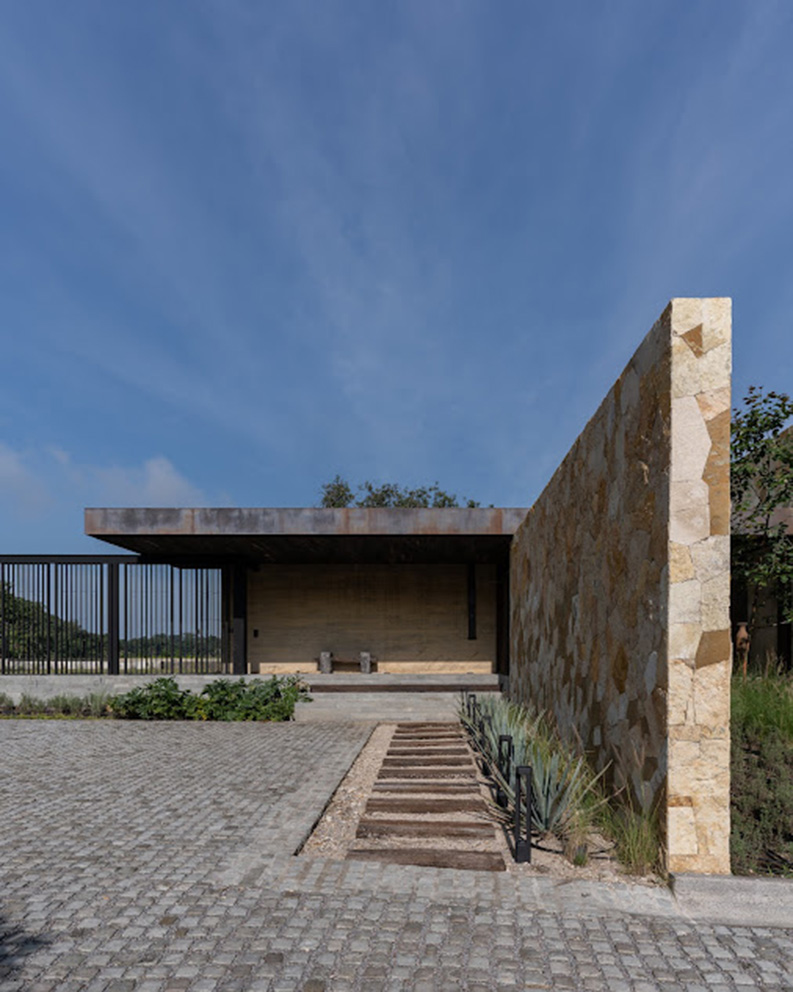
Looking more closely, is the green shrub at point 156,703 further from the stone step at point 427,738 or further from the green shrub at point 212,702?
the stone step at point 427,738

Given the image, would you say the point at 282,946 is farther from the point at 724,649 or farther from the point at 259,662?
the point at 259,662

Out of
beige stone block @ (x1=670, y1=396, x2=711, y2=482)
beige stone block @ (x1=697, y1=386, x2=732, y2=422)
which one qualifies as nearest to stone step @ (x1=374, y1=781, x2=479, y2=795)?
beige stone block @ (x1=670, y1=396, x2=711, y2=482)

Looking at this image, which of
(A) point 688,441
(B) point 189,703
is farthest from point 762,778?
(B) point 189,703

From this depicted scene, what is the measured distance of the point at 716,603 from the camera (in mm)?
4113

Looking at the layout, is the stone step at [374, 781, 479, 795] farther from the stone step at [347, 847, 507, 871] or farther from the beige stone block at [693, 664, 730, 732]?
the beige stone block at [693, 664, 730, 732]

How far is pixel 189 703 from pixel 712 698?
→ 10.6 m

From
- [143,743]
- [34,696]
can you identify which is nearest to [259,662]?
[34,696]

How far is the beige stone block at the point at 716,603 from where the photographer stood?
4.10 meters

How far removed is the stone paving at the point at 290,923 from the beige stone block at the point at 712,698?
1.06 meters

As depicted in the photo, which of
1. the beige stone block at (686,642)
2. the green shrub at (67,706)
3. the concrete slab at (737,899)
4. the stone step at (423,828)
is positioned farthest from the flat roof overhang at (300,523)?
the concrete slab at (737,899)

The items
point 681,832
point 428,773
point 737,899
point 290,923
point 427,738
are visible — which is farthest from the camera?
point 427,738

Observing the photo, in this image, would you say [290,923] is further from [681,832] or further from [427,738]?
[427,738]

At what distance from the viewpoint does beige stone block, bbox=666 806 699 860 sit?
403 cm

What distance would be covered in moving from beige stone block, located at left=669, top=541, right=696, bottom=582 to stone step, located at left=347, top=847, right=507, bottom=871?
2.28 meters
